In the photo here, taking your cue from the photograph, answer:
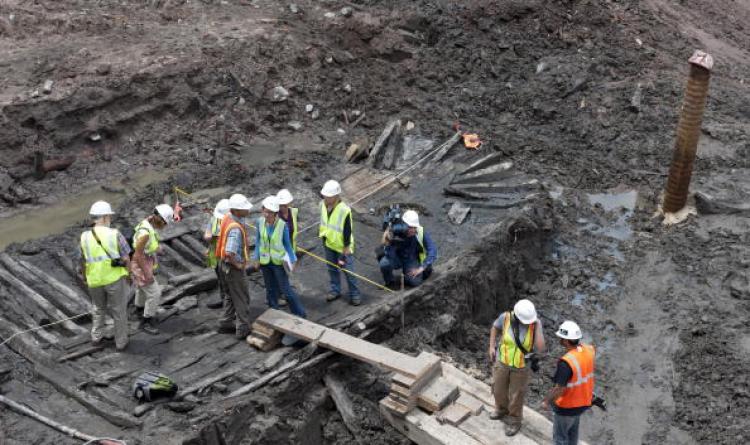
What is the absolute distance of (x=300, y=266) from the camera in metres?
11.5

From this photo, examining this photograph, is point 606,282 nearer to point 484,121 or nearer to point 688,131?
point 688,131

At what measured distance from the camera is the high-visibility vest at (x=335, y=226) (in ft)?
32.4

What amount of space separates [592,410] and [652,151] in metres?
7.39

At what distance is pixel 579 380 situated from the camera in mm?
7473

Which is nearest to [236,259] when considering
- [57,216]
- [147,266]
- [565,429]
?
[147,266]

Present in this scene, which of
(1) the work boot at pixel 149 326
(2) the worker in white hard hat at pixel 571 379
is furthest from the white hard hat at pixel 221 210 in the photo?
(2) the worker in white hard hat at pixel 571 379

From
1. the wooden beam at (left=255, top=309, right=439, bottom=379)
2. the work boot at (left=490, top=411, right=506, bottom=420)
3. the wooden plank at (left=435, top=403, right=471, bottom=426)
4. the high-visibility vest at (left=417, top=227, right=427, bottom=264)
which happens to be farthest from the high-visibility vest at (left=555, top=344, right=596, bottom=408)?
the high-visibility vest at (left=417, top=227, right=427, bottom=264)

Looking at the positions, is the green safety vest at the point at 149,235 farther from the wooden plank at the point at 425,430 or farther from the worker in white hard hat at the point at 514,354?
the worker in white hard hat at the point at 514,354

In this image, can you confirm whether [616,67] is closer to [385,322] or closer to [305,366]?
[385,322]

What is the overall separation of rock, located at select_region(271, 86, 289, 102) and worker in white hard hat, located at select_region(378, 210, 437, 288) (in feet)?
24.5

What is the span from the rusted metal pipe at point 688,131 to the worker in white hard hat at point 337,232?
696cm

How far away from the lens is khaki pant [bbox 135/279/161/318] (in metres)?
9.66

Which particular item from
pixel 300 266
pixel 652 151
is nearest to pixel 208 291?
pixel 300 266

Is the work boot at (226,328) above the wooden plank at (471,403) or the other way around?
above
